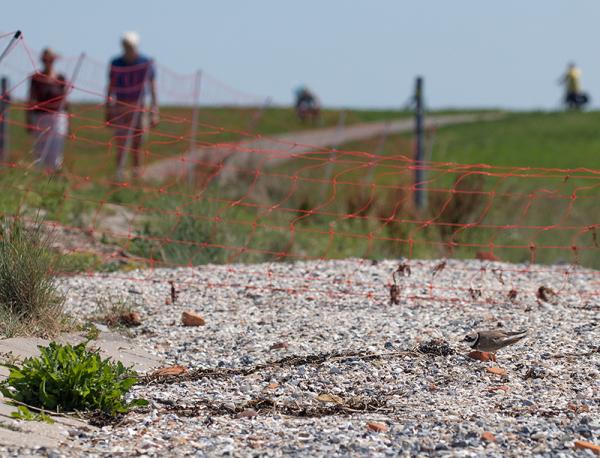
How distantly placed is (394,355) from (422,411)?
103 centimetres

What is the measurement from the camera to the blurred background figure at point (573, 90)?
41.1 metres

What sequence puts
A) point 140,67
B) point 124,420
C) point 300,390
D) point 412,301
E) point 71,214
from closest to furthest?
point 124,420 → point 300,390 → point 412,301 → point 71,214 → point 140,67

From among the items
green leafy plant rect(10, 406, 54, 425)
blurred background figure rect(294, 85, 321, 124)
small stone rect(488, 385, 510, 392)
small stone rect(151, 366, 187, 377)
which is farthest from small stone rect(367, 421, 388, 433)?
blurred background figure rect(294, 85, 321, 124)

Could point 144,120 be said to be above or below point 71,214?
above

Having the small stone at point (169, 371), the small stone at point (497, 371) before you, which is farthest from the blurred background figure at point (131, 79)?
the small stone at point (497, 371)

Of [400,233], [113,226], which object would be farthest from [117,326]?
[400,233]

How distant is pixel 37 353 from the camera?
6.46 meters

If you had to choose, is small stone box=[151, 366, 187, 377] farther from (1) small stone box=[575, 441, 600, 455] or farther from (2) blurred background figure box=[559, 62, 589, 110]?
(2) blurred background figure box=[559, 62, 589, 110]

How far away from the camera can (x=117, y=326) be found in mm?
7516

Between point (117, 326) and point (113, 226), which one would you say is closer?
point (117, 326)

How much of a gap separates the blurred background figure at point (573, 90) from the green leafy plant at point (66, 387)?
36935 mm

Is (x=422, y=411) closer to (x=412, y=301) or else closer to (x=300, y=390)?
(x=300, y=390)

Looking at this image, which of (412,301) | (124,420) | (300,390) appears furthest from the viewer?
(412,301)

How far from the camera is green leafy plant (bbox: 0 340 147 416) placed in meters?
5.48
